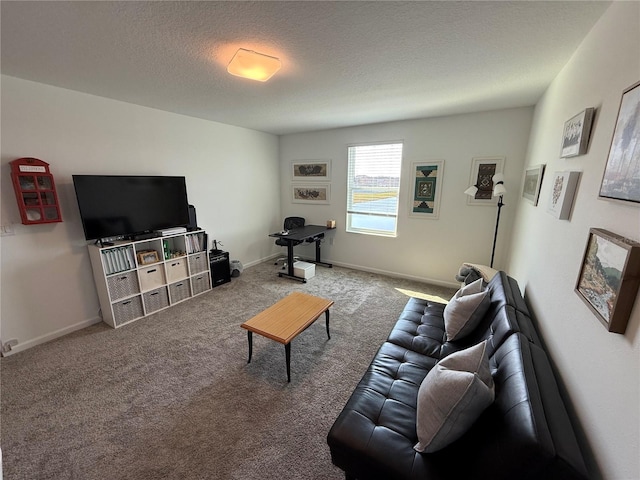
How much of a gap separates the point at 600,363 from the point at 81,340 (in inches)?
152

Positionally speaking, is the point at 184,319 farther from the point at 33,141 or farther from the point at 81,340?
the point at 33,141

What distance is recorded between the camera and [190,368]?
2.20 meters

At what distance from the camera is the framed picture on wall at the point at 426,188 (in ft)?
12.1

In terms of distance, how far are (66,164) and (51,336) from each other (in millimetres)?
1757

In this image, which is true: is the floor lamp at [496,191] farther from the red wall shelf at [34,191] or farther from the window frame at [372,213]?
the red wall shelf at [34,191]

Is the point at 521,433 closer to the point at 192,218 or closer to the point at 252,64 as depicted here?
the point at 252,64

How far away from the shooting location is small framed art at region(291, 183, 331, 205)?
4715mm

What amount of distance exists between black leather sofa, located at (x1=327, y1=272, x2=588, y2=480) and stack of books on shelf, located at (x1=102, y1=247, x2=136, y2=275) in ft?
9.25

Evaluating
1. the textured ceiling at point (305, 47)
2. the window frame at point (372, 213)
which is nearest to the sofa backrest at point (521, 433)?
the textured ceiling at point (305, 47)

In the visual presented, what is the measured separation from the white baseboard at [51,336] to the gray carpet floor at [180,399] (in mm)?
73

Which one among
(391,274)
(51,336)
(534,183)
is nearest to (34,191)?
(51,336)

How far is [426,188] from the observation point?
3811mm

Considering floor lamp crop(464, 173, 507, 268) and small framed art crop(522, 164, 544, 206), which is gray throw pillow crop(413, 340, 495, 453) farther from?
floor lamp crop(464, 173, 507, 268)

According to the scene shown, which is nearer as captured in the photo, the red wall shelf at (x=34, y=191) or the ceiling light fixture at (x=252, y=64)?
the ceiling light fixture at (x=252, y=64)
